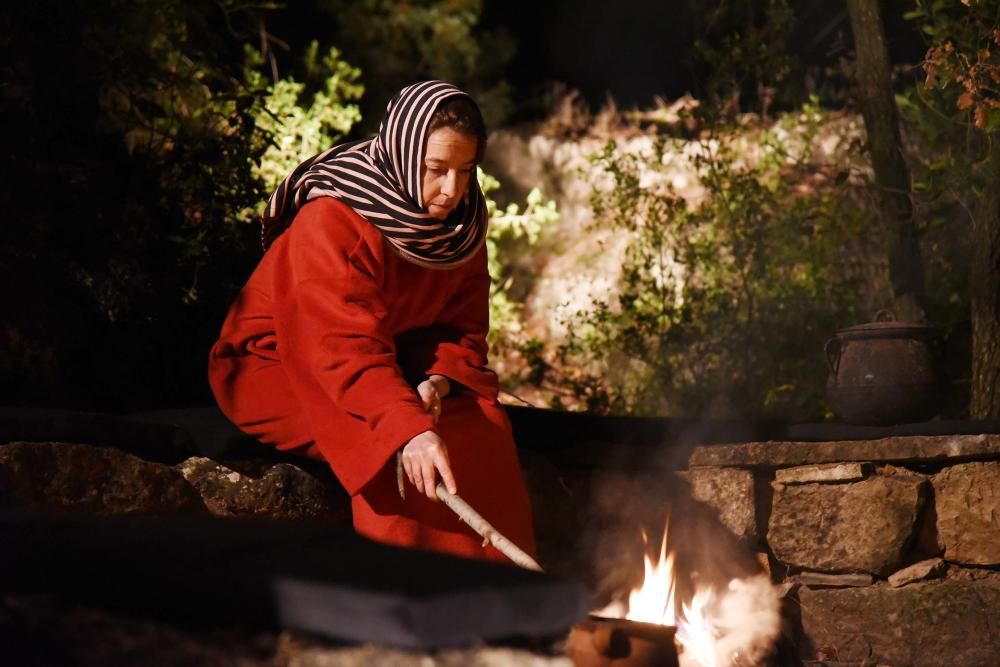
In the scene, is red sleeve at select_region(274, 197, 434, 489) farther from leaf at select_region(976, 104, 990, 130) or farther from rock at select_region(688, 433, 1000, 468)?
leaf at select_region(976, 104, 990, 130)

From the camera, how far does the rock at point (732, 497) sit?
3.80 metres

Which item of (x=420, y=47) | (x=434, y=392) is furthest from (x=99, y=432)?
(x=420, y=47)

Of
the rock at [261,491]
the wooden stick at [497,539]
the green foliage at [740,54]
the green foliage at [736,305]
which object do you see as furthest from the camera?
the green foliage at [740,54]

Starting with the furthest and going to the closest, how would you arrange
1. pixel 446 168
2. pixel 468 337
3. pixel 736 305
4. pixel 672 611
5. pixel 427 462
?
pixel 736 305
pixel 672 611
pixel 468 337
pixel 446 168
pixel 427 462

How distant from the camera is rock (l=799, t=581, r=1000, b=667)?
3531 mm

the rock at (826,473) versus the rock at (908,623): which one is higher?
the rock at (826,473)

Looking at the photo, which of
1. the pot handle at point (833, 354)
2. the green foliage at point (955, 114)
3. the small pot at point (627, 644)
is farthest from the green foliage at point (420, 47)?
the small pot at point (627, 644)

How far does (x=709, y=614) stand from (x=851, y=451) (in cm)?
71

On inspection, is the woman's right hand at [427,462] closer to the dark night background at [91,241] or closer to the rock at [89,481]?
the rock at [89,481]

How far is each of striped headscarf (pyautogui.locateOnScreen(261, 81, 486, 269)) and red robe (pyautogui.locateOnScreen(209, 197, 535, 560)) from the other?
6cm

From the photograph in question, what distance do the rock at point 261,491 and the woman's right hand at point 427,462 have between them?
0.72 meters

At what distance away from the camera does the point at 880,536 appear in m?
3.65

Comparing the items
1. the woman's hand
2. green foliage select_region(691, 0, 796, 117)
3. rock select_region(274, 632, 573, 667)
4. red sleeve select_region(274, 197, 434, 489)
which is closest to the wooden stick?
red sleeve select_region(274, 197, 434, 489)

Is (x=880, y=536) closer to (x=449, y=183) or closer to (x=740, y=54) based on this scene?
(x=449, y=183)
